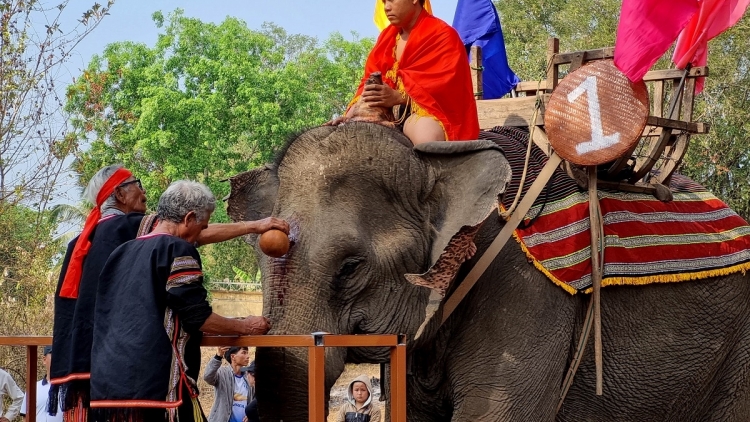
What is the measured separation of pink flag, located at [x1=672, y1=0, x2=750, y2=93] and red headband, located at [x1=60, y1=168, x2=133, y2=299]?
2752 mm

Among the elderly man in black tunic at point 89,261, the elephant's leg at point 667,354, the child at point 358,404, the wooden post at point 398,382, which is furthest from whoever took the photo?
the child at point 358,404

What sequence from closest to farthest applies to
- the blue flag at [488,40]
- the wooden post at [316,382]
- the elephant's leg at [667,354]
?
the wooden post at [316,382] → the elephant's leg at [667,354] → the blue flag at [488,40]

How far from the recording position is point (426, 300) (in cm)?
454

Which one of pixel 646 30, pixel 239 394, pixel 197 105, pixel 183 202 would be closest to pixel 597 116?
pixel 646 30

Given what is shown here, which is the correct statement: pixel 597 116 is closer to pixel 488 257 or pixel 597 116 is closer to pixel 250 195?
pixel 488 257

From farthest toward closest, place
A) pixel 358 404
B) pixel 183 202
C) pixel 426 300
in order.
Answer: pixel 358 404
pixel 426 300
pixel 183 202

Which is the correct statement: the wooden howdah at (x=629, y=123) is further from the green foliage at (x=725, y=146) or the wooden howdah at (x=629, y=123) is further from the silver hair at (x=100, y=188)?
the green foliage at (x=725, y=146)

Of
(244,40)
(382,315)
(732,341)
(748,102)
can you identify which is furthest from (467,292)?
(244,40)

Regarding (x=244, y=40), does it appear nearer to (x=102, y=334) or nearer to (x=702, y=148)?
(x=702, y=148)

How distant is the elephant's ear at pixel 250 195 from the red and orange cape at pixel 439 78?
77cm

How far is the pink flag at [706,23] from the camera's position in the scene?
5.17 meters

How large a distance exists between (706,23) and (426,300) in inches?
78.3

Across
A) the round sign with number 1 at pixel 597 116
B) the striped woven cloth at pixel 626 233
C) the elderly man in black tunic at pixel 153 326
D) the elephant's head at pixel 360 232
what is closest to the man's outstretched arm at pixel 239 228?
the elephant's head at pixel 360 232

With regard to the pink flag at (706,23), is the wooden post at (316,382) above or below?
below
